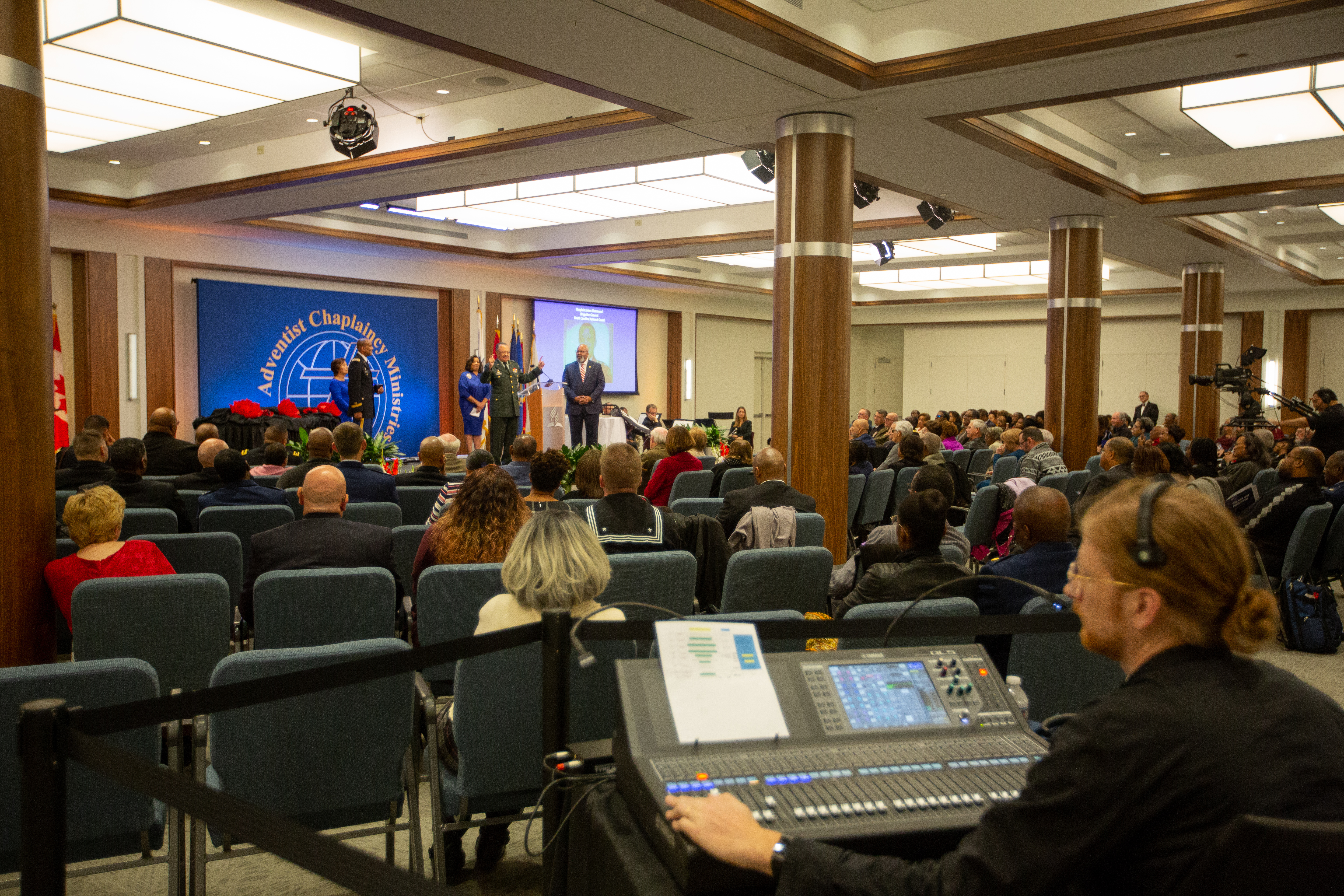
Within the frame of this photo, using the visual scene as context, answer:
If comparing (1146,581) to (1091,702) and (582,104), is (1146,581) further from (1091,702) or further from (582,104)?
(582,104)

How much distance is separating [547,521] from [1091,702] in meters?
1.55

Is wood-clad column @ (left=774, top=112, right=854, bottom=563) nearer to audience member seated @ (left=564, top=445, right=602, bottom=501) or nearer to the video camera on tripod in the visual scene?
audience member seated @ (left=564, top=445, right=602, bottom=501)

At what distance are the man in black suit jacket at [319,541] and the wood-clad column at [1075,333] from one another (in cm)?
815

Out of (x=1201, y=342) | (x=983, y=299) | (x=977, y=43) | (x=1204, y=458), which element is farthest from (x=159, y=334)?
(x=983, y=299)

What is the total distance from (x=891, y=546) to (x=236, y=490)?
3423 millimetres

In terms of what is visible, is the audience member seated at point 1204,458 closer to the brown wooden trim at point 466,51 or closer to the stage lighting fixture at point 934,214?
the stage lighting fixture at point 934,214

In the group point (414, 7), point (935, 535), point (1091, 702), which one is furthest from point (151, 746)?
point (414, 7)

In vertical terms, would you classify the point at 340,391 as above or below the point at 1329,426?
above

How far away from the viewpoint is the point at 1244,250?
1262 cm

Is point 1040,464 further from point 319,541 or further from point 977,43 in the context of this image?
point 319,541

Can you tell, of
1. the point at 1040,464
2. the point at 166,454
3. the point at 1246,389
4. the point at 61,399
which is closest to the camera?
the point at 166,454

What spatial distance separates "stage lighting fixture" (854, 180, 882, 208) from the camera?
8859 mm

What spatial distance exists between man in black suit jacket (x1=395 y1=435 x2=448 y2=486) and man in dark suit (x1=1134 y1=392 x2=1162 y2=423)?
13.6 metres

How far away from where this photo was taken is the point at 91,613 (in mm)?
2779
